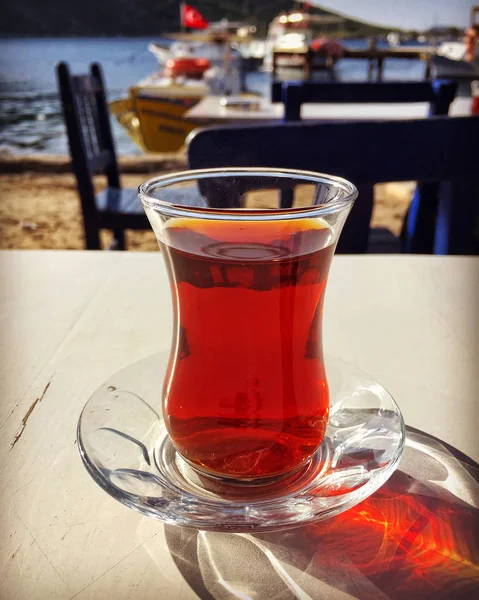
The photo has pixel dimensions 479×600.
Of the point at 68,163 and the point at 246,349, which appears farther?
the point at 68,163

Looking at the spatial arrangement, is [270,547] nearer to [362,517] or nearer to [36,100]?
[362,517]

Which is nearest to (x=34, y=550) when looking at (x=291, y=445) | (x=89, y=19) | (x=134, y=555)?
(x=134, y=555)

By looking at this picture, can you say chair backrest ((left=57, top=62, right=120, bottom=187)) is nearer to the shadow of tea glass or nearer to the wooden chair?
the wooden chair

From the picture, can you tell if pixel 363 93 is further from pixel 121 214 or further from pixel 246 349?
pixel 246 349

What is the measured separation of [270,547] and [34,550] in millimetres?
120

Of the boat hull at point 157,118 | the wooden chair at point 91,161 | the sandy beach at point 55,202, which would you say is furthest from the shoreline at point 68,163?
the wooden chair at point 91,161

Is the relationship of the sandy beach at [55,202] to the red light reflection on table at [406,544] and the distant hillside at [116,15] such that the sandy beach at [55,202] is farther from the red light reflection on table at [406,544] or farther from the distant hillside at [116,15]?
the distant hillside at [116,15]

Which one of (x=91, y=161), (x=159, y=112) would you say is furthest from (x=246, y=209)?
(x=159, y=112)

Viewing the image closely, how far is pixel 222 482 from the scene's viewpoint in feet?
1.09

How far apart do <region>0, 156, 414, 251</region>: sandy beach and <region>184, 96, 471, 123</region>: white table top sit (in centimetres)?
96

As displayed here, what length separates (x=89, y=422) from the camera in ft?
1.19

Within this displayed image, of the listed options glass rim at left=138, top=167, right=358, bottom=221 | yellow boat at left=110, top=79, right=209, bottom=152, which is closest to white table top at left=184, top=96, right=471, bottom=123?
glass rim at left=138, top=167, right=358, bottom=221

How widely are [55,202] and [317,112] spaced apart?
96.3 inches

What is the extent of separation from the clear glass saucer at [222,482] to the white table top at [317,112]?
1.68 metres
